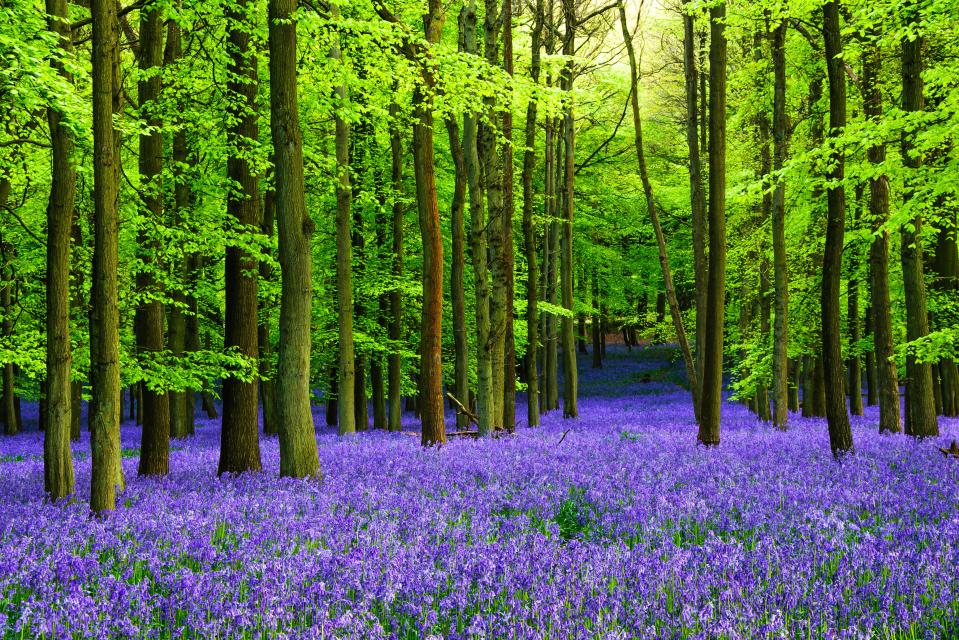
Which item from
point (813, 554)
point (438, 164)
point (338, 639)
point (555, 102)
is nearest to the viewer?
point (338, 639)

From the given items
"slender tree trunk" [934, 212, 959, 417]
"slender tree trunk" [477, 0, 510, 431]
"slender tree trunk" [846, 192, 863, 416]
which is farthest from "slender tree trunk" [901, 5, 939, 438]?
"slender tree trunk" [477, 0, 510, 431]

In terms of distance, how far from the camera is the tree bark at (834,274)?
33.6ft

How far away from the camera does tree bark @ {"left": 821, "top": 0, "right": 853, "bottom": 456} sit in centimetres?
1024

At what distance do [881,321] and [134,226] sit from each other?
1396cm

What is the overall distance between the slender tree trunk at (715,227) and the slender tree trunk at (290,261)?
706 cm

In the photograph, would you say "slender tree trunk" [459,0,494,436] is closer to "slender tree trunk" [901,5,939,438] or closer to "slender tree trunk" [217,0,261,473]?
"slender tree trunk" [217,0,261,473]

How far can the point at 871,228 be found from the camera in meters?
13.9

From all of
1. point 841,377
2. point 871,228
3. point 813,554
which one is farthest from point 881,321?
point 813,554

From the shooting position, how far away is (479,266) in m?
14.9

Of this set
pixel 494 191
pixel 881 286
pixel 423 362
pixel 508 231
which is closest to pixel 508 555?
pixel 423 362

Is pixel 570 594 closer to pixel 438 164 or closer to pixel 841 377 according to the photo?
pixel 841 377

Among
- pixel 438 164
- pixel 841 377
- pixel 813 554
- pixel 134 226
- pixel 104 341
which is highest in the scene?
pixel 438 164

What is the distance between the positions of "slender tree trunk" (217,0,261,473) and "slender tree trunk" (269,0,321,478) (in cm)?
146

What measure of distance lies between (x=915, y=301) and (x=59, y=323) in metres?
14.8
